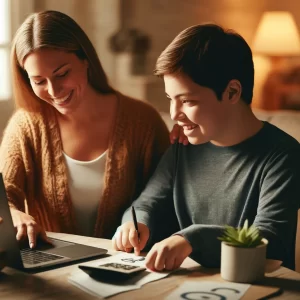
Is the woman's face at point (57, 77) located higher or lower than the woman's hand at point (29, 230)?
higher

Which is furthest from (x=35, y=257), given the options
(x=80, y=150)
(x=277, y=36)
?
(x=277, y=36)

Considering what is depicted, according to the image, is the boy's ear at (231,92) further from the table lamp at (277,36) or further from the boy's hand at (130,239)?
the table lamp at (277,36)

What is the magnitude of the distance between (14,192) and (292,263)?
0.81 meters

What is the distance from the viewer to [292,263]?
1.62m

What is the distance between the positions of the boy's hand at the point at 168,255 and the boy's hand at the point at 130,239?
0.13 meters

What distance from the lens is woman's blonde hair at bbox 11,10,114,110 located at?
179 centimetres

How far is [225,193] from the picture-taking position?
5.38ft

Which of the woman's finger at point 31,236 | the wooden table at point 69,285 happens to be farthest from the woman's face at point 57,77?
the wooden table at point 69,285

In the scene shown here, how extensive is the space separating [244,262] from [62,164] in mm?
828

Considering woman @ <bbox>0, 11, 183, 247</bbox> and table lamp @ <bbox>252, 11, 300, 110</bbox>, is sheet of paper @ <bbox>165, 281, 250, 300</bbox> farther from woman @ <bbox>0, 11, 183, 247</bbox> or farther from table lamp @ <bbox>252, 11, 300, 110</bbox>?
table lamp @ <bbox>252, 11, 300, 110</bbox>

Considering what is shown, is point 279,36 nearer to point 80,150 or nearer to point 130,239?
point 80,150

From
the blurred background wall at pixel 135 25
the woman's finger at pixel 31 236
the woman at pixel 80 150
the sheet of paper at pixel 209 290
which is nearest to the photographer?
the sheet of paper at pixel 209 290

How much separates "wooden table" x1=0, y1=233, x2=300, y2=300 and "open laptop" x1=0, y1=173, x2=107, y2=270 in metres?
0.03

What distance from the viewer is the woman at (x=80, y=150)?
6.22 ft
